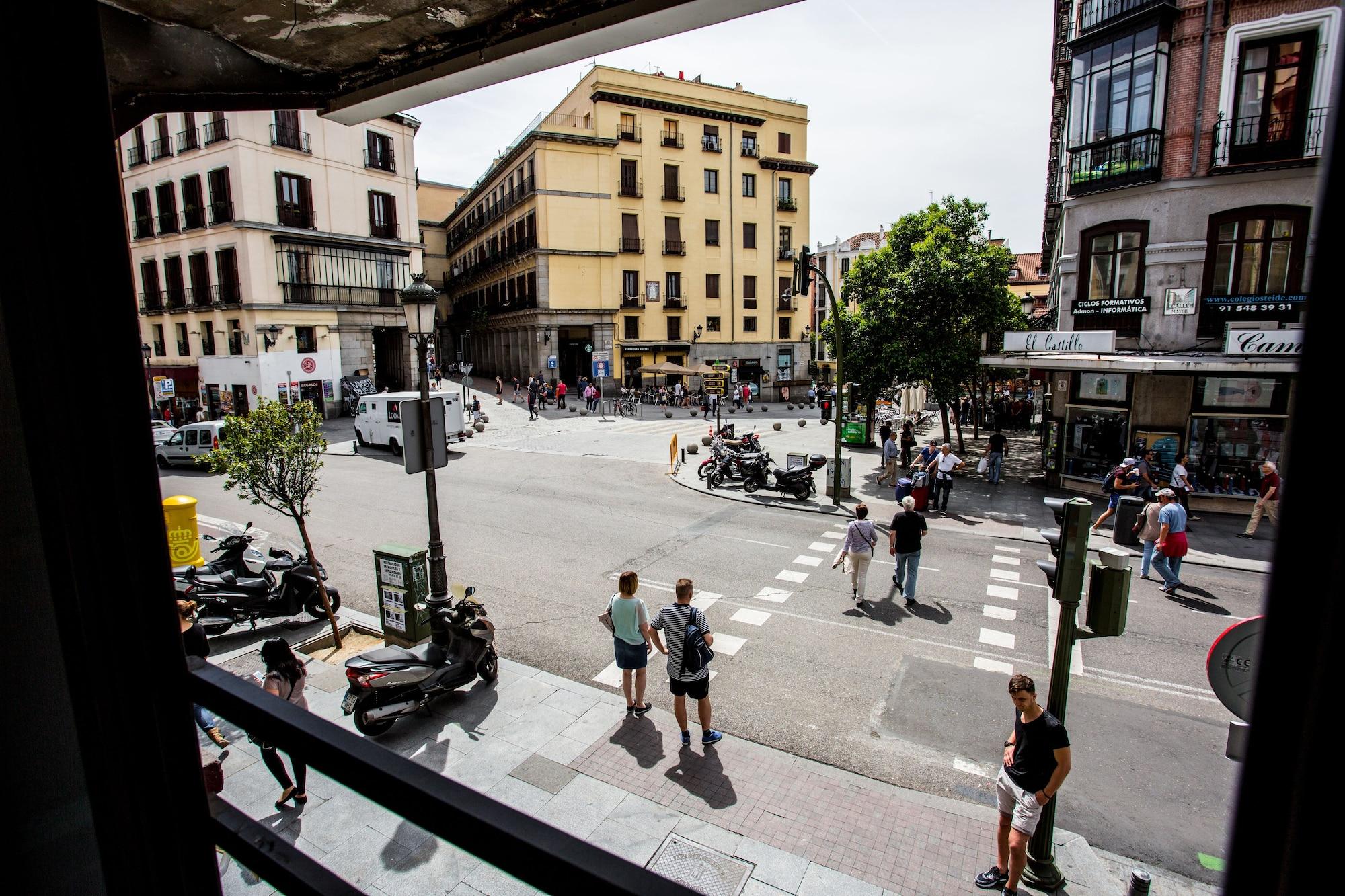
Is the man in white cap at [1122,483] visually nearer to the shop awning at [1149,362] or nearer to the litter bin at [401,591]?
the shop awning at [1149,362]

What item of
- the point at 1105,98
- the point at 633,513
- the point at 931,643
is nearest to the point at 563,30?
the point at 931,643

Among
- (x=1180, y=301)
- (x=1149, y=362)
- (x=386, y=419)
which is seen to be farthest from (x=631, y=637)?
(x=386, y=419)

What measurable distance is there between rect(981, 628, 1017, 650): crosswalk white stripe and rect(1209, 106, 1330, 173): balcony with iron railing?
34.7ft

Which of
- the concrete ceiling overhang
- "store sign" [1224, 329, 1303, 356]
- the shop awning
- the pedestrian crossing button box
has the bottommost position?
the pedestrian crossing button box

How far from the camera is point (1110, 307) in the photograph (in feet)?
53.3

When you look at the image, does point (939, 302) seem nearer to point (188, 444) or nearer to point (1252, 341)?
point (1252, 341)

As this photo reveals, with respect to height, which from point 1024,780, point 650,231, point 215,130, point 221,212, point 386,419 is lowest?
point 1024,780

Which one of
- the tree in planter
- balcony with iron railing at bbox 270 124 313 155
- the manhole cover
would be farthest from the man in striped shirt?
balcony with iron railing at bbox 270 124 313 155

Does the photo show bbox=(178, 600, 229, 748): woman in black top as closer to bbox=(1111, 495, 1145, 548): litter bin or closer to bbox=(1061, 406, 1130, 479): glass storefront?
bbox=(1111, 495, 1145, 548): litter bin

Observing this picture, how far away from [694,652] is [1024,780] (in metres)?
2.86

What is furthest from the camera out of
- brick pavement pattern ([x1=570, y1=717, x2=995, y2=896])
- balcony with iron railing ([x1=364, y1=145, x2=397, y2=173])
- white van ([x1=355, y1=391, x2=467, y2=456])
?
balcony with iron railing ([x1=364, y1=145, x2=397, y2=173])

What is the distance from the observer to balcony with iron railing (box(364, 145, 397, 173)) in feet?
102

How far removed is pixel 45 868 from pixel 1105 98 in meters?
20.4

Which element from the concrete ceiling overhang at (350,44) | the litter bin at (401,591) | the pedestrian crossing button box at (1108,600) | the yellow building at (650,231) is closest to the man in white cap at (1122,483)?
the pedestrian crossing button box at (1108,600)
